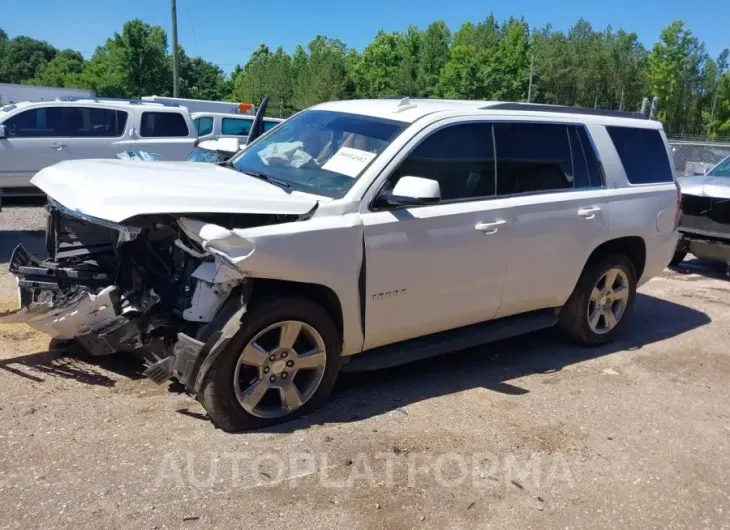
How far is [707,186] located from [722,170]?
1149 mm

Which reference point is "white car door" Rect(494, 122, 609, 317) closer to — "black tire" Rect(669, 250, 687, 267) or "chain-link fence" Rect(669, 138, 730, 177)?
"black tire" Rect(669, 250, 687, 267)

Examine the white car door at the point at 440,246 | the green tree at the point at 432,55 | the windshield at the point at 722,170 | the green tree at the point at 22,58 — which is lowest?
the white car door at the point at 440,246

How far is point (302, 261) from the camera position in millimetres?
3906

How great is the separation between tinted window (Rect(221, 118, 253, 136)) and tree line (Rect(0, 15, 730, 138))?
25.7 m

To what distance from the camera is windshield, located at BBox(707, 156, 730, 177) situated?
9945 millimetres

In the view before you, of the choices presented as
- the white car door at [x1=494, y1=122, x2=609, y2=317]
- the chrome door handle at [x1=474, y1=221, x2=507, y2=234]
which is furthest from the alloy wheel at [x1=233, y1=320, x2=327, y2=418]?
the white car door at [x1=494, y1=122, x2=609, y2=317]

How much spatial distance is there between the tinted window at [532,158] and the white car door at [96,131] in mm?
8568

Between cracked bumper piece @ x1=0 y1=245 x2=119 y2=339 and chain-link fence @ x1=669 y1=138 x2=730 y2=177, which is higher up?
chain-link fence @ x1=669 y1=138 x2=730 y2=177

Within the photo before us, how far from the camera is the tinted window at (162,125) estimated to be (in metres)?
12.2

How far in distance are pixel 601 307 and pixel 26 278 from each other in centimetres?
447

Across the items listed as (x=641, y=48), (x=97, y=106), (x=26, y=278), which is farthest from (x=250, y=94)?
(x=26, y=278)

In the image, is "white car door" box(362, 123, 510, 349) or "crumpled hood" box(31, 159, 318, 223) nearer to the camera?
"crumpled hood" box(31, 159, 318, 223)

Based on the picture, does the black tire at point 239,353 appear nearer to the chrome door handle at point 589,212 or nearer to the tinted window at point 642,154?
the chrome door handle at point 589,212

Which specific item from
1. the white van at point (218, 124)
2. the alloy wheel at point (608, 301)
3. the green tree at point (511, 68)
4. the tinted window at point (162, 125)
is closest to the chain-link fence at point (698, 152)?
the white van at point (218, 124)
